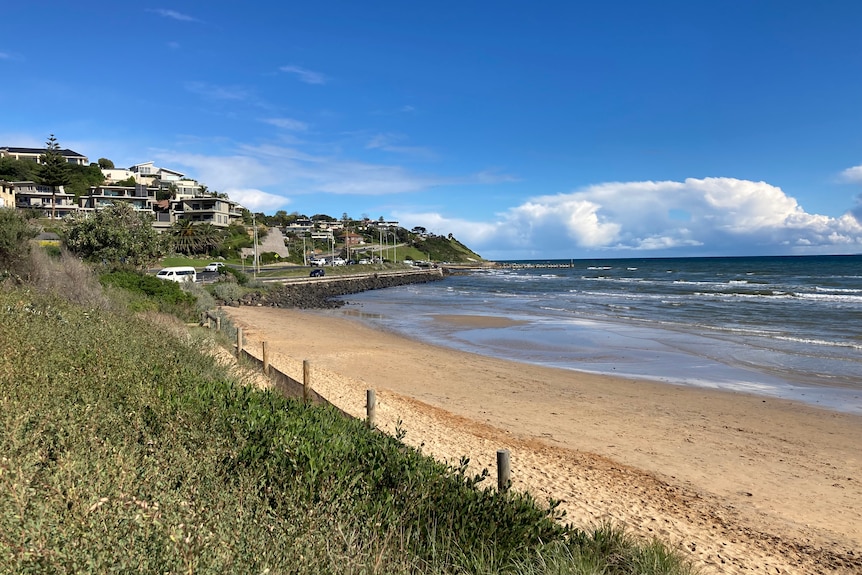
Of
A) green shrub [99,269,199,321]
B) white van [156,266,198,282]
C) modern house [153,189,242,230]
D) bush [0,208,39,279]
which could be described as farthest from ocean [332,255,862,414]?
modern house [153,189,242,230]

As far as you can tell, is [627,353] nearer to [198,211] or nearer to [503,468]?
[503,468]

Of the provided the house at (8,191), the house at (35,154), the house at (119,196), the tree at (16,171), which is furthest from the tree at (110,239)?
the house at (35,154)

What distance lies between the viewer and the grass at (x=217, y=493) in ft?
9.93

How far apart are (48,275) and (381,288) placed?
57168mm

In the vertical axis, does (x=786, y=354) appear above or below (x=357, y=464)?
below

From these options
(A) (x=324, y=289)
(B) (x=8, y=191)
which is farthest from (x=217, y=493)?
(B) (x=8, y=191)

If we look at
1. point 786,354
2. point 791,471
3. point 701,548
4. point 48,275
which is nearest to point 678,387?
point 791,471

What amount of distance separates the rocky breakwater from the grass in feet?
121

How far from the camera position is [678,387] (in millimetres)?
17094

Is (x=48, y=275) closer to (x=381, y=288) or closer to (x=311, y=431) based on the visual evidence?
(x=311, y=431)

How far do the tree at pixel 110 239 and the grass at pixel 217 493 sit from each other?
2223 centimetres

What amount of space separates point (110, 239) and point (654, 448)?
26.1m

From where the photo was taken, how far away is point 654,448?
11336 millimetres

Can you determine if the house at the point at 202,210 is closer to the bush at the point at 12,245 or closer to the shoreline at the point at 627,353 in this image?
the shoreline at the point at 627,353
